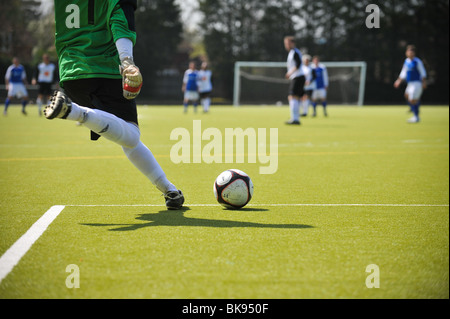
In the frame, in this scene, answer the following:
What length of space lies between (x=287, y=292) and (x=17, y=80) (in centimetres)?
2188

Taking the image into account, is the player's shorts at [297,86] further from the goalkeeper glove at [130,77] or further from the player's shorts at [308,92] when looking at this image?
the goalkeeper glove at [130,77]

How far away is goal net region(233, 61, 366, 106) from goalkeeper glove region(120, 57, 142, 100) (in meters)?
31.9

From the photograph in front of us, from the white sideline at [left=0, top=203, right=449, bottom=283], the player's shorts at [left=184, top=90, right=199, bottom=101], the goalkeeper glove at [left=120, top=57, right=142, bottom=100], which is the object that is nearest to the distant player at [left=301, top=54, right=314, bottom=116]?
the player's shorts at [left=184, top=90, right=199, bottom=101]

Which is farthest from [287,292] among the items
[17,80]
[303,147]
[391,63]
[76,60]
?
[391,63]

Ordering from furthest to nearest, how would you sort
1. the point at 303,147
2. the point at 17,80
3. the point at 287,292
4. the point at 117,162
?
the point at 17,80 < the point at 303,147 < the point at 117,162 < the point at 287,292

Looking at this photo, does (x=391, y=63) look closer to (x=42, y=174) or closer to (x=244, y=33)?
(x=244, y=33)

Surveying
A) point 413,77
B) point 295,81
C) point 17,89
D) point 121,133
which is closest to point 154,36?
point 17,89

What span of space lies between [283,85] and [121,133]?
3304 centimetres

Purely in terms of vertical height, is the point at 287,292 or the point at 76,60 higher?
the point at 76,60

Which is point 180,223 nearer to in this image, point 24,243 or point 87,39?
point 24,243

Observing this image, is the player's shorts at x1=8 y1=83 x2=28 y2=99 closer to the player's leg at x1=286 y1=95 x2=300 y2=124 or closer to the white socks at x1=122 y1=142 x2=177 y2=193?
the player's leg at x1=286 y1=95 x2=300 y2=124

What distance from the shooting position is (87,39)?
4.39m

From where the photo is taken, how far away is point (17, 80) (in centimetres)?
2238

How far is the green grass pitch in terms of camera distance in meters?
2.79
